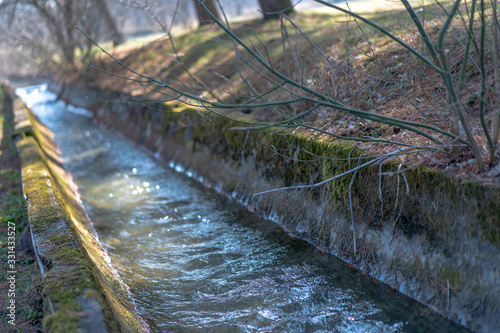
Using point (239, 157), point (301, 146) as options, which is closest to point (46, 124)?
point (239, 157)

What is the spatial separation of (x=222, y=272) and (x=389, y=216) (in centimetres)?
176

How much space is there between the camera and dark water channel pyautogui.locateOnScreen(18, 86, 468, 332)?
3.58 m

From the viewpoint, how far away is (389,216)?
3941 mm

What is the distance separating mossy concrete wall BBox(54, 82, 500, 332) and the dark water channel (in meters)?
0.17

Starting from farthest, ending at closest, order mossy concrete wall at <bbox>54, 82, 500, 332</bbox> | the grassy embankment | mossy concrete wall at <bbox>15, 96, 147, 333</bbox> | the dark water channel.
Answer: the grassy embankment < the dark water channel < mossy concrete wall at <bbox>54, 82, 500, 332</bbox> < mossy concrete wall at <bbox>15, 96, 147, 333</bbox>

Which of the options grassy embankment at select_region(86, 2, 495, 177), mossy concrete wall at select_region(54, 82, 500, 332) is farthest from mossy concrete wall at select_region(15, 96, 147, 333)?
grassy embankment at select_region(86, 2, 495, 177)

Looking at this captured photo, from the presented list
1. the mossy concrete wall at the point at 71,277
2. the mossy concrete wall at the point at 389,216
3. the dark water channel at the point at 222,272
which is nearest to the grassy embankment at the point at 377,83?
the mossy concrete wall at the point at 389,216

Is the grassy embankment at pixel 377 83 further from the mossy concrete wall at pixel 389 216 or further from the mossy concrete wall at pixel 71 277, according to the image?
the mossy concrete wall at pixel 71 277

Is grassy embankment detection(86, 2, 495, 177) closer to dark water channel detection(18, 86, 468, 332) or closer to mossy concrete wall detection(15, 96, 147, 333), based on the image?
dark water channel detection(18, 86, 468, 332)

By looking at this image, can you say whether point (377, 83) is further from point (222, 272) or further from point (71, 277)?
point (71, 277)

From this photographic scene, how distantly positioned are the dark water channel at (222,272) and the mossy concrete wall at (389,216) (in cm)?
17

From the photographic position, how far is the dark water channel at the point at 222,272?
3584mm

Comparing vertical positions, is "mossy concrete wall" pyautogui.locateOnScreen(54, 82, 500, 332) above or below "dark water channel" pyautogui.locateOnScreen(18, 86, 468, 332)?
above

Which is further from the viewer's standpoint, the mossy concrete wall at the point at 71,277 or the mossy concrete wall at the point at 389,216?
the mossy concrete wall at the point at 389,216
